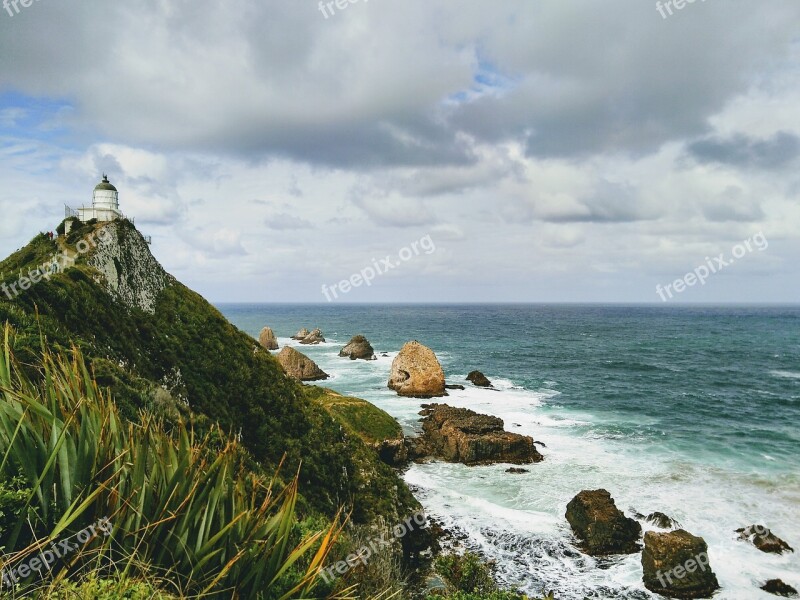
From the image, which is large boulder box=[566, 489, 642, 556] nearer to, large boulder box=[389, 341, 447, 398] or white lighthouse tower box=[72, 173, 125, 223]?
large boulder box=[389, 341, 447, 398]

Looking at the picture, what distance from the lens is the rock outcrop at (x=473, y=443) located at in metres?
30.5

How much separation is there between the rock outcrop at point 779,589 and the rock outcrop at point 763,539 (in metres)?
2.46

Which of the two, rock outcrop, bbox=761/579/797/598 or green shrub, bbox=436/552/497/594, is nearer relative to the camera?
green shrub, bbox=436/552/497/594

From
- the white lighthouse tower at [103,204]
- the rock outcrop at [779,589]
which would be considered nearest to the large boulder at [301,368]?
the white lighthouse tower at [103,204]

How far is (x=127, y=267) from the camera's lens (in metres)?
20.7

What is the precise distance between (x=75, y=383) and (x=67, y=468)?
163 cm

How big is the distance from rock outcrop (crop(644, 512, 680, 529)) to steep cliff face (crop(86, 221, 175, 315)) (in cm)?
2435

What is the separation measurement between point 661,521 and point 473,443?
11.6m

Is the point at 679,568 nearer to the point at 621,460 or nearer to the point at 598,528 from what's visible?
the point at 598,528

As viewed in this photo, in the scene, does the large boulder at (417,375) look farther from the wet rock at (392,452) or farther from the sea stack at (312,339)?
the sea stack at (312,339)

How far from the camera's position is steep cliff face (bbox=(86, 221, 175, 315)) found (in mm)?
19234

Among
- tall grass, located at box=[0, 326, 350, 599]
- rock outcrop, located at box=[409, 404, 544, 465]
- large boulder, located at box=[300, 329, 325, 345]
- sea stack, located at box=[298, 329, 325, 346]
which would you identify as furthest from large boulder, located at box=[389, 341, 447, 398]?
large boulder, located at box=[300, 329, 325, 345]

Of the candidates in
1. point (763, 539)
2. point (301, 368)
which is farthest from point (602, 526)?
point (301, 368)

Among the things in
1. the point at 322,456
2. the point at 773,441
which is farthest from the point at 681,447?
the point at 322,456
